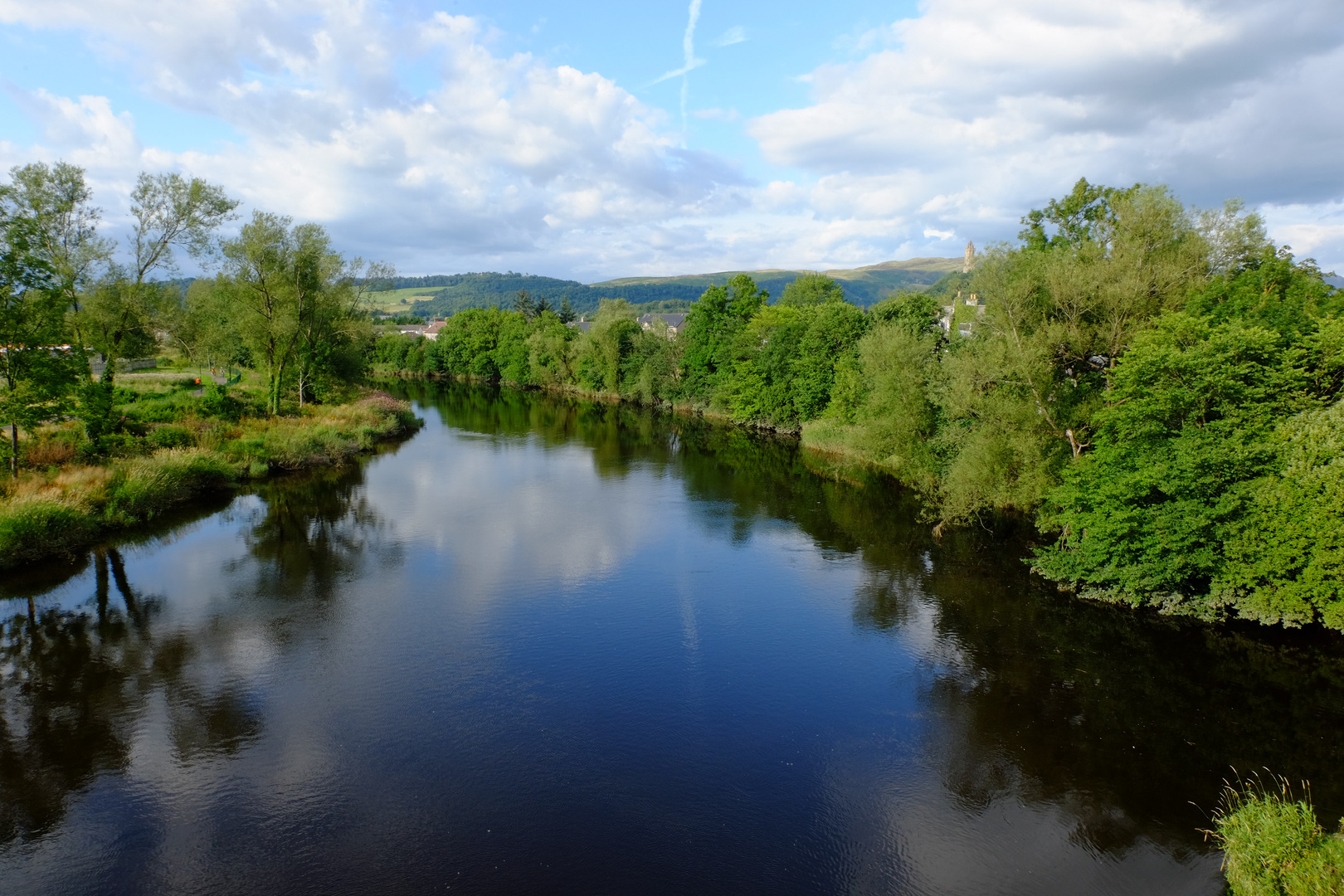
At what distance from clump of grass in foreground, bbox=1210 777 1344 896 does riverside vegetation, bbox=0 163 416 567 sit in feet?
86.8

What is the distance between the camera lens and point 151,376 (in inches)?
1789

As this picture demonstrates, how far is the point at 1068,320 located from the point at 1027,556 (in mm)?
7482

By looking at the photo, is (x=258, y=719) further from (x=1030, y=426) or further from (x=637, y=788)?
(x=1030, y=426)

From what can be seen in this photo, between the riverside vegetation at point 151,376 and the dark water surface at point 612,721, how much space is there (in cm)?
241

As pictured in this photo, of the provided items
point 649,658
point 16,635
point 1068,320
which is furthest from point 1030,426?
point 16,635

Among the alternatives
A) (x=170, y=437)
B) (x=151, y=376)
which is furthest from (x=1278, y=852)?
(x=151, y=376)

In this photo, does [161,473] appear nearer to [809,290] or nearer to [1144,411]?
[1144,411]

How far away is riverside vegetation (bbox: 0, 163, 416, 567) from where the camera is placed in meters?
20.4

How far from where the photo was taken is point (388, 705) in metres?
13.0

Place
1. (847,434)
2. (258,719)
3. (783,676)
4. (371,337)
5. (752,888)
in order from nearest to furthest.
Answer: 1. (752,888)
2. (258,719)
3. (783,676)
4. (847,434)
5. (371,337)

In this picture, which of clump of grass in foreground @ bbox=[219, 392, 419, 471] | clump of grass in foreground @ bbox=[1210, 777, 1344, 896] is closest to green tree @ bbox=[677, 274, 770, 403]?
clump of grass in foreground @ bbox=[219, 392, 419, 471]

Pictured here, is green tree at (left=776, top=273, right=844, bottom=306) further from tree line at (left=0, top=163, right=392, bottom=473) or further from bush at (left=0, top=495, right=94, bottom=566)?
bush at (left=0, top=495, right=94, bottom=566)

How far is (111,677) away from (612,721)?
32.6ft

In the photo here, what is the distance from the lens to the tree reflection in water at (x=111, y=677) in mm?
10938
